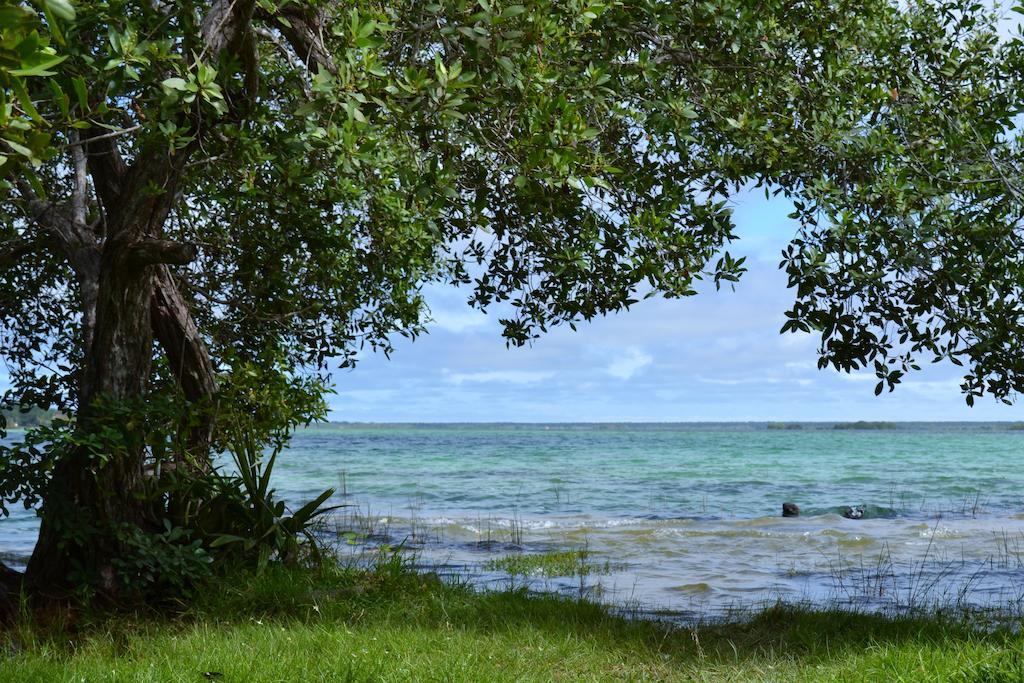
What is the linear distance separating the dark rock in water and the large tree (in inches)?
549

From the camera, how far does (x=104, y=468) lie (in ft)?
30.4

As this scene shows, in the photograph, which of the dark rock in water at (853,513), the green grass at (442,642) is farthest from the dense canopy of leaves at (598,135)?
the dark rock in water at (853,513)

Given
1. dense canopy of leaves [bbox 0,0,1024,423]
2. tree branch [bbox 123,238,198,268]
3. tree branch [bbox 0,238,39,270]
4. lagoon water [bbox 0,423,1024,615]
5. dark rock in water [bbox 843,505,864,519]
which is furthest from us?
dark rock in water [bbox 843,505,864,519]

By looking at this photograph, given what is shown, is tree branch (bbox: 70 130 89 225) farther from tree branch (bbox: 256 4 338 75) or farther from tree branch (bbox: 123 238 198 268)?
tree branch (bbox: 256 4 338 75)

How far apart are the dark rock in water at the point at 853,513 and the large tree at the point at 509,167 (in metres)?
13.9

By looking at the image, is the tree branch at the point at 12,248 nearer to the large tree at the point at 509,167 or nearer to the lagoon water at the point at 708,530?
the large tree at the point at 509,167

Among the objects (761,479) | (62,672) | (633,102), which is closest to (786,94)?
(633,102)

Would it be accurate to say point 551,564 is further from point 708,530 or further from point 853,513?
point 853,513

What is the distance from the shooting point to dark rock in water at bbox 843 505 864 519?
21500 mm

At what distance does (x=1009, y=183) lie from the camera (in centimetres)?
788

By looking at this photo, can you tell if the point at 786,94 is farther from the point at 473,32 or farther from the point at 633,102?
the point at 473,32

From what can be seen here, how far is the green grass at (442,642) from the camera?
6816 mm

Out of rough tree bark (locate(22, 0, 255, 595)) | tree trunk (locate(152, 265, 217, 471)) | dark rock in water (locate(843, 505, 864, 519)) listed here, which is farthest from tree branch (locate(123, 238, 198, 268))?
dark rock in water (locate(843, 505, 864, 519))

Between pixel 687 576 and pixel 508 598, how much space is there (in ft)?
14.1
